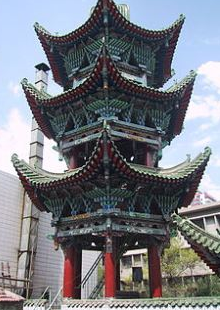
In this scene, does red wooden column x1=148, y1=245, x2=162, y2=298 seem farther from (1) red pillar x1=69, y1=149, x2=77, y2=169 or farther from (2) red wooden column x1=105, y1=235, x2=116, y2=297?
(1) red pillar x1=69, y1=149, x2=77, y2=169

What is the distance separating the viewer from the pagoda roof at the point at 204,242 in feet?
25.7

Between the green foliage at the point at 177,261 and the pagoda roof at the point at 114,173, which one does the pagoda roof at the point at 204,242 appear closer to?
the pagoda roof at the point at 114,173

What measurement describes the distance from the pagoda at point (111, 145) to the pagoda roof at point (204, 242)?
491 cm

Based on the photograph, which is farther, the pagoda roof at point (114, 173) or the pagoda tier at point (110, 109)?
the pagoda tier at point (110, 109)

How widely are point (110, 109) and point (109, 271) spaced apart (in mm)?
6801

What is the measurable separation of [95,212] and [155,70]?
967 centimetres

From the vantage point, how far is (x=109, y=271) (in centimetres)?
1295

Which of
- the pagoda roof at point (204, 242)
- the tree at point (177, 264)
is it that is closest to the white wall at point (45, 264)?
the tree at point (177, 264)

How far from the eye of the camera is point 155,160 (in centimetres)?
1659

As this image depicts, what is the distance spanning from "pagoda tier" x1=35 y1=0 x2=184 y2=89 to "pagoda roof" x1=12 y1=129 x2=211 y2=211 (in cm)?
557

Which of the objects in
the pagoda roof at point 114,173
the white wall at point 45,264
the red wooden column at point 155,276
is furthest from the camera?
the white wall at point 45,264

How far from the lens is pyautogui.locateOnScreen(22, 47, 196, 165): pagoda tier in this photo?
1523cm

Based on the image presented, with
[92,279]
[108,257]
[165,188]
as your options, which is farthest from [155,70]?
[92,279]

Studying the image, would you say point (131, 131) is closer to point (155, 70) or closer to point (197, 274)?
point (155, 70)
